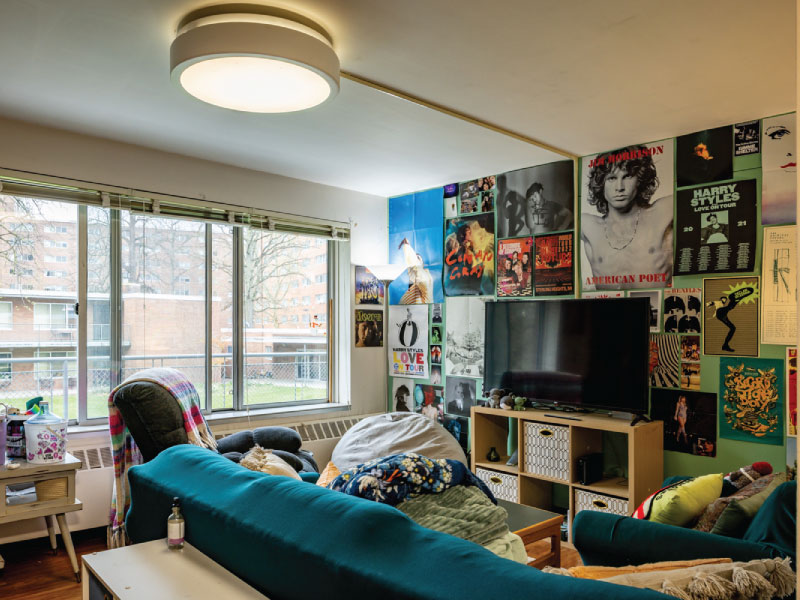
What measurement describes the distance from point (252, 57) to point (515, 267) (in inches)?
104

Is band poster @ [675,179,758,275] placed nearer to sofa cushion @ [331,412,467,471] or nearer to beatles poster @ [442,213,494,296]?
beatles poster @ [442,213,494,296]

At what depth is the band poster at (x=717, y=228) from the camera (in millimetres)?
3256

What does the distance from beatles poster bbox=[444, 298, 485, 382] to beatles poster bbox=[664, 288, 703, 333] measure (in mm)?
1368

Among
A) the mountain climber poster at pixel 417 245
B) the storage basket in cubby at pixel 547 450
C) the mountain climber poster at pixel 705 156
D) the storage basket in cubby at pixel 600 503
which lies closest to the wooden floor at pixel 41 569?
the storage basket in cubby at pixel 547 450

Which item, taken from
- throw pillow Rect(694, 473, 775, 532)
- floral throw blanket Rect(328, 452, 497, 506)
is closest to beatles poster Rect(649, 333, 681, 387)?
throw pillow Rect(694, 473, 775, 532)

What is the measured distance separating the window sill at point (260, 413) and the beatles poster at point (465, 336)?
38.7 inches

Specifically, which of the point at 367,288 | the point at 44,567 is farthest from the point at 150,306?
the point at 367,288

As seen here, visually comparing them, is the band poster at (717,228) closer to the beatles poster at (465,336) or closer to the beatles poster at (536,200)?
the beatles poster at (536,200)

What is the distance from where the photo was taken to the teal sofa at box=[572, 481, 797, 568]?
1.67 metres

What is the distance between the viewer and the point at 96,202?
367 centimetres

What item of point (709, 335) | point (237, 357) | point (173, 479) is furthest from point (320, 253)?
point (173, 479)

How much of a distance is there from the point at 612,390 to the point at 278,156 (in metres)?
2.61

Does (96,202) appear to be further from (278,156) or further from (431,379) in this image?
(431,379)

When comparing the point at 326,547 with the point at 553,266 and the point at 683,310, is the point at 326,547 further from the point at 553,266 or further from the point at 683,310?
the point at 553,266
